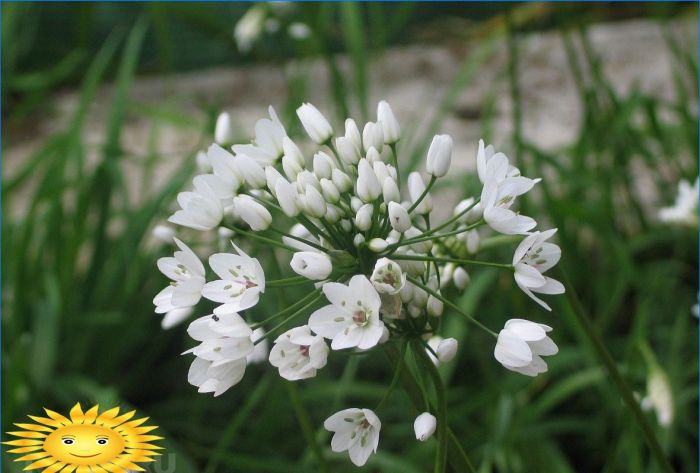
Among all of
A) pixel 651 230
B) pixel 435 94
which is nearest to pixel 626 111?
pixel 651 230

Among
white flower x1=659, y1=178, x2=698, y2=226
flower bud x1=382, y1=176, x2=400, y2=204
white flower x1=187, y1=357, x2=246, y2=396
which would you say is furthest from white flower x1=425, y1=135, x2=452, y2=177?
white flower x1=659, y1=178, x2=698, y2=226

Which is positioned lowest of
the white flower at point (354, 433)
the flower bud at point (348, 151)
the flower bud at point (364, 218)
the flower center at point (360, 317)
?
the white flower at point (354, 433)

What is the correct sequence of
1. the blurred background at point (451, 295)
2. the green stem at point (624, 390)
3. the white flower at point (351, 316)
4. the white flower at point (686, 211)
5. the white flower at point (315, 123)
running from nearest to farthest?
the white flower at point (351, 316) < the white flower at point (315, 123) < the green stem at point (624, 390) < the white flower at point (686, 211) < the blurred background at point (451, 295)

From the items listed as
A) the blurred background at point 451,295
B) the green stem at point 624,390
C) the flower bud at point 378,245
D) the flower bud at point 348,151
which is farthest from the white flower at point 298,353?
the blurred background at point 451,295

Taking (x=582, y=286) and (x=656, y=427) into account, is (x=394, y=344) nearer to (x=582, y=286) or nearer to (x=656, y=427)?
(x=656, y=427)

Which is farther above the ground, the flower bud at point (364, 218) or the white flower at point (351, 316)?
the flower bud at point (364, 218)

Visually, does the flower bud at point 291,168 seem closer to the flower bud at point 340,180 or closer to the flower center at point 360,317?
the flower bud at point 340,180

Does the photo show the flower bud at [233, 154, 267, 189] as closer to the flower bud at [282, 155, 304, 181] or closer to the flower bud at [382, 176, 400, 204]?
the flower bud at [282, 155, 304, 181]
